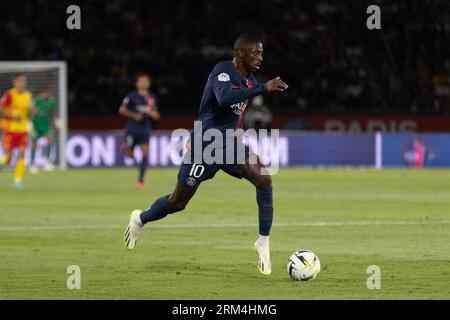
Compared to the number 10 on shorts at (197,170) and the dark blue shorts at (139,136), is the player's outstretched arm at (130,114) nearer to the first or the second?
the dark blue shorts at (139,136)

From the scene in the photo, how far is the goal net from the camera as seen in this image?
32.3 m

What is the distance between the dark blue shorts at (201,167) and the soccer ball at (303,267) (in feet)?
4.33

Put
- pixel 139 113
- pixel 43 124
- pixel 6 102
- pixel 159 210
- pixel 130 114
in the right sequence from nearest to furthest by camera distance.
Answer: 1. pixel 159 210
2. pixel 130 114
3. pixel 139 113
4. pixel 6 102
5. pixel 43 124

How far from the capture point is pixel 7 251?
12656 millimetres

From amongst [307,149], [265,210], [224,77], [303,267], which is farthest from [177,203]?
[307,149]

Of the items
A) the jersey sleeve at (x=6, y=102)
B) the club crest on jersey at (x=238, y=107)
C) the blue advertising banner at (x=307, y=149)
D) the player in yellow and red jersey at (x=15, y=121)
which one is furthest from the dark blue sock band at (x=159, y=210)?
the blue advertising banner at (x=307, y=149)

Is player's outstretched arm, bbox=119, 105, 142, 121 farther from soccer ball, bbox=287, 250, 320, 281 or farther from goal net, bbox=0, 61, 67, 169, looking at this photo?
soccer ball, bbox=287, 250, 320, 281

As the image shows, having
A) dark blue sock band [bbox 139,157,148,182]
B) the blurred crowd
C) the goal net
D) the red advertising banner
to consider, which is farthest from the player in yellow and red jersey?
the blurred crowd

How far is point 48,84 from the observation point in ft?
114

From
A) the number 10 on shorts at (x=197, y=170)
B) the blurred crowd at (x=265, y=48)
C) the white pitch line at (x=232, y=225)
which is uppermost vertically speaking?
the blurred crowd at (x=265, y=48)

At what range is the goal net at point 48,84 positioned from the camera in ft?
106

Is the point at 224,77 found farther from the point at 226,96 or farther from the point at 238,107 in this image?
the point at 238,107

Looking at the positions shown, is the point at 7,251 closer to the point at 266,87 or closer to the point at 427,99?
the point at 266,87

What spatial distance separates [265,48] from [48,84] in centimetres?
719
